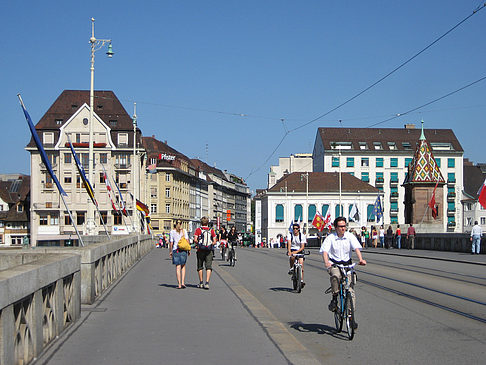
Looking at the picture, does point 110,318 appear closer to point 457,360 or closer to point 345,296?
point 345,296

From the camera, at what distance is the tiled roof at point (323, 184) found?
115 meters

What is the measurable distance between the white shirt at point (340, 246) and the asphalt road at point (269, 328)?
1071mm

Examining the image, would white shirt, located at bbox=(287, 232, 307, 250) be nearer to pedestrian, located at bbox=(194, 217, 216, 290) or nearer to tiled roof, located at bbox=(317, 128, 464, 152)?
pedestrian, located at bbox=(194, 217, 216, 290)

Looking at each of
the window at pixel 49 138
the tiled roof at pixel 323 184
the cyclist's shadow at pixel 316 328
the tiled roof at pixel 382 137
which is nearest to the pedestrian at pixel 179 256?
the cyclist's shadow at pixel 316 328

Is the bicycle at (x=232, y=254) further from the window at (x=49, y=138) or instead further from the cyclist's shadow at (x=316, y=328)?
the window at (x=49, y=138)

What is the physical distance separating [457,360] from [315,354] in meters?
1.60

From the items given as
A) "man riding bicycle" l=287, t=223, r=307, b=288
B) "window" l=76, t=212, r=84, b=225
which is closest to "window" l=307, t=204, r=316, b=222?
"window" l=76, t=212, r=84, b=225

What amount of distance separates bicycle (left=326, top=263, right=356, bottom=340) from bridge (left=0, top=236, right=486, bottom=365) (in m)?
0.18

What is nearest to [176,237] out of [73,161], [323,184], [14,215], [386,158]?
[73,161]

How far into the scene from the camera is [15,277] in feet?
22.3

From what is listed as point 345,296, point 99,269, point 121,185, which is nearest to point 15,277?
point 345,296

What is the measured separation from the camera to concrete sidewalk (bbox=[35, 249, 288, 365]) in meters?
8.26

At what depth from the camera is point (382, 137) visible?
13138cm

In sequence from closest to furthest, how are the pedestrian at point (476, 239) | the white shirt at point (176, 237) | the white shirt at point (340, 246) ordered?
the white shirt at point (340, 246)
the white shirt at point (176, 237)
the pedestrian at point (476, 239)
